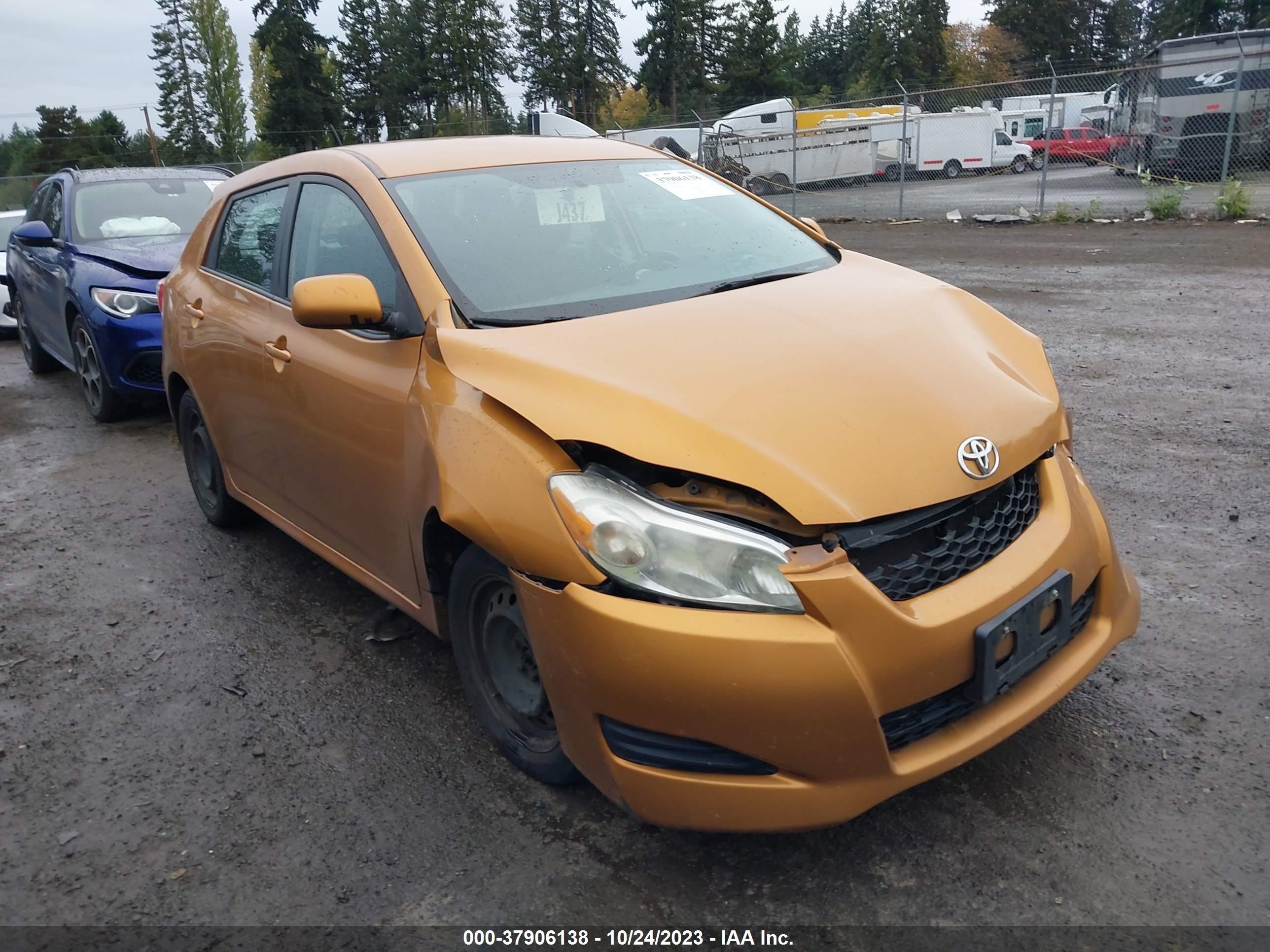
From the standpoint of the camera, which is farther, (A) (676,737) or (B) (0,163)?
(B) (0,163)

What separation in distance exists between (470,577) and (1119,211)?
17.2m

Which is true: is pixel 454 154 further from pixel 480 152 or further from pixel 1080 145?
pixel 1080 145

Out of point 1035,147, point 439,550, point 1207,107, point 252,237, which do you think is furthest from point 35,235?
point 1035,147

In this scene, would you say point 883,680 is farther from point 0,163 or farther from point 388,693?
point 0,163

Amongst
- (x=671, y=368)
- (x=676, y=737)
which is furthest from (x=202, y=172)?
(x=676, y=737)

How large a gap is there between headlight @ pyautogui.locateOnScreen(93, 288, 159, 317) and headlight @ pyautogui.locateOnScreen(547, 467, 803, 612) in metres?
5.74

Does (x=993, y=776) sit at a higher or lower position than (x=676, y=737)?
lower

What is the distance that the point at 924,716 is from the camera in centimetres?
A: 232

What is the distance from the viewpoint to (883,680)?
2.19 metres

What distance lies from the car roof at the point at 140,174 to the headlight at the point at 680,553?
308 inches

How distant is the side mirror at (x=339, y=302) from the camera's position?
9.84ft

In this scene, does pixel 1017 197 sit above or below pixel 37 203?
below

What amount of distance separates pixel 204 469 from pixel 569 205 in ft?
8.51

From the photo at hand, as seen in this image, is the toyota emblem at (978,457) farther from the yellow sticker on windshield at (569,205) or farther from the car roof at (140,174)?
the car roof at (140,174)
